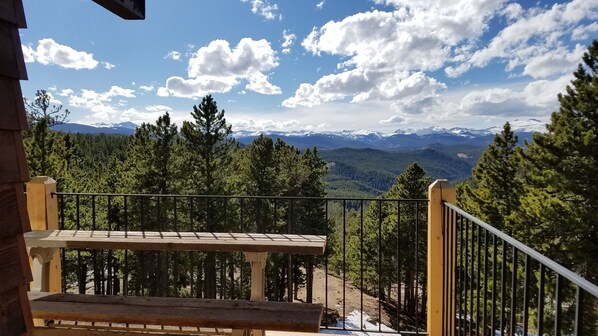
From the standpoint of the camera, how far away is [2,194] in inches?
41.9

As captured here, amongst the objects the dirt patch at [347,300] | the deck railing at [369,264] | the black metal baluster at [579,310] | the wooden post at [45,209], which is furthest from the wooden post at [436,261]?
the dirt patch at [347,300]

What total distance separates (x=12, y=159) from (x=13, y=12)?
448 millimetres

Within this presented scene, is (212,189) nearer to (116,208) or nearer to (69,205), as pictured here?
(116,208)

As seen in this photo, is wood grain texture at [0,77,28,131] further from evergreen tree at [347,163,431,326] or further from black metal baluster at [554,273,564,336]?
evergreen tree at [347,163,431,326]

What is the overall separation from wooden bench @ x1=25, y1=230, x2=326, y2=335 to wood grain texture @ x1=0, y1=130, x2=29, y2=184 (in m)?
1.01

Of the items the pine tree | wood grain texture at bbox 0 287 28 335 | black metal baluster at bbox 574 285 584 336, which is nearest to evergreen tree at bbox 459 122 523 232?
the pine tree

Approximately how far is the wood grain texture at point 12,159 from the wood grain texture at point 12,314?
1.06 feet

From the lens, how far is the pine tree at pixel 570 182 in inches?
390

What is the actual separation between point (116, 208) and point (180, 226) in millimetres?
3605

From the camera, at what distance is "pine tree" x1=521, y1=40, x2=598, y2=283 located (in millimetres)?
9906

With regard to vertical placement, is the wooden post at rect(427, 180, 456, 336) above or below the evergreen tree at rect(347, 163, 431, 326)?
above

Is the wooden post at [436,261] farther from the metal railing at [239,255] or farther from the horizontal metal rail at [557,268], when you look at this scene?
the metal railing at [239,255]

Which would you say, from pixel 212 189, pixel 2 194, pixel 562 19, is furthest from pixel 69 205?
pixel 562 19

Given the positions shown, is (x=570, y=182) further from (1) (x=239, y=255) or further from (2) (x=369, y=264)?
(2) (x=369, y=264)
